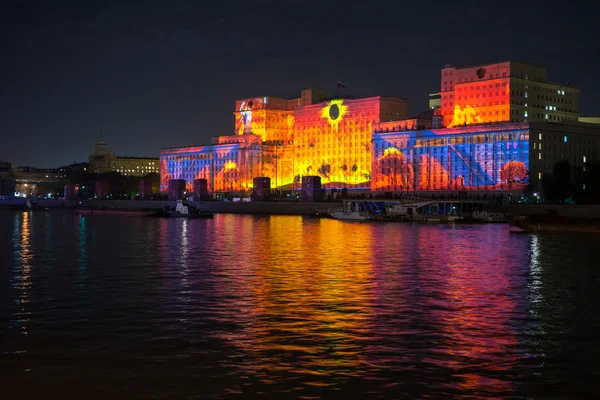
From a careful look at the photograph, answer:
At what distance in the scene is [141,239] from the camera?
74938 mm

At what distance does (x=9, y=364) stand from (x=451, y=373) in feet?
39.2

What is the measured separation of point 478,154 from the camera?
162 metres

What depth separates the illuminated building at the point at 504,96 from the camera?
165 meters

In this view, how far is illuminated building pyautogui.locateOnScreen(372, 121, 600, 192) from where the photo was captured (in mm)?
152875

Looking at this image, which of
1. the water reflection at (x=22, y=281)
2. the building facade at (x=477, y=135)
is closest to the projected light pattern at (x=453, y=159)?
the building facade at (x=477, y=135)

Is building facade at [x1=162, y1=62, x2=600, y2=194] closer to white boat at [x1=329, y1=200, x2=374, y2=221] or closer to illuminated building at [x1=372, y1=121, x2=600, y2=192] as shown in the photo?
illuminated building at [x1=372, y1=121, x2=600, y2=192]

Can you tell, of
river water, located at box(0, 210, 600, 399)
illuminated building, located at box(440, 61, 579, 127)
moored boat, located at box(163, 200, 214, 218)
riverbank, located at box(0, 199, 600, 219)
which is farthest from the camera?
illuminated building, located at box(440, 61, 579, 127)

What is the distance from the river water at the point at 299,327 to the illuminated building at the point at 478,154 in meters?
104

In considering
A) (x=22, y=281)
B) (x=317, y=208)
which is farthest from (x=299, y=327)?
(x=317, y=208)

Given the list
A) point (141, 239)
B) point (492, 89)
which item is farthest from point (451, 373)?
point (492, 89)

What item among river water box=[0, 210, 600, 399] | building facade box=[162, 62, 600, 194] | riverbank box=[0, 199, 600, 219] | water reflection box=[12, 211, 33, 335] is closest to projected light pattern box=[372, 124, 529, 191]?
building facade box=[162, 62, 600, 194]

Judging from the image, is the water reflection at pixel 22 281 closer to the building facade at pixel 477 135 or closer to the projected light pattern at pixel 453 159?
the projected light pattern at pixel 453 159

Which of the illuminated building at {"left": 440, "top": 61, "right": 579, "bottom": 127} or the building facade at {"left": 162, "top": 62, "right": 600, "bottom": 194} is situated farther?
the illuminated building at {"left": 440, "top": 61, "right": 579, "bottom": 127}

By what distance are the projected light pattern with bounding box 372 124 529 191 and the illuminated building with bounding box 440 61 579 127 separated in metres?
6.17
